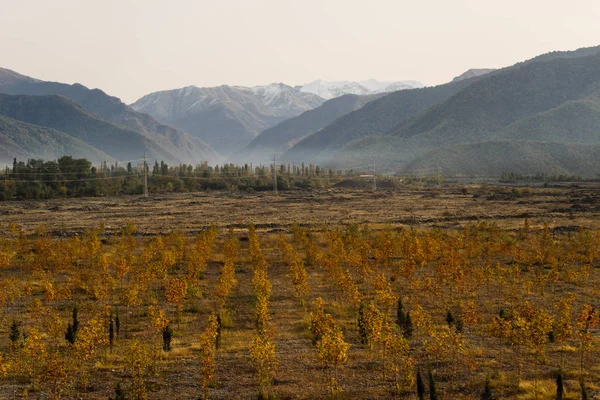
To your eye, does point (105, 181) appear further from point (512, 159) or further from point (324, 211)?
point (512, 159)

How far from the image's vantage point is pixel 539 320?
56.1ft

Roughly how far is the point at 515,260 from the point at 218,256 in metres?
23.3

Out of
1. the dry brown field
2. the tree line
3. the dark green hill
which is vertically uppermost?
the dark green hill

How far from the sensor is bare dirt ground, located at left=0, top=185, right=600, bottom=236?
63.9 m

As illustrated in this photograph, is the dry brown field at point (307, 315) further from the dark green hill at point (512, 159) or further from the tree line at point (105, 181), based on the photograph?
the dark green hill at point (512, 159)

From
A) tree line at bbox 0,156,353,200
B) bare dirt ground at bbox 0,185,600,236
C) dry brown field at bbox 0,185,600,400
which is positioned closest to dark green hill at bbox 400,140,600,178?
tree line at bbox 0,156,353,200

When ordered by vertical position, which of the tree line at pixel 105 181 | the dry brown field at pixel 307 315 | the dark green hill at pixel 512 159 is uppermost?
the dark green hill at pixel 512 159

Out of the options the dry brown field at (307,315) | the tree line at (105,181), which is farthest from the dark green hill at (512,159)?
the dry brown field at (307,315)

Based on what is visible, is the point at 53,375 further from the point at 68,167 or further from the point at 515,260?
the point at 68,167

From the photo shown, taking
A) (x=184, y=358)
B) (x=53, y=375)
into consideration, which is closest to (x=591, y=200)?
(x=184, y=358)

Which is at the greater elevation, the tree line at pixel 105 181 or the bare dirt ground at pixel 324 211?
the tree line at pixel 105 181

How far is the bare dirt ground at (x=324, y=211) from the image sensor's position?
63875 mm

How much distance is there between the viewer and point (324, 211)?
8131 centimetres

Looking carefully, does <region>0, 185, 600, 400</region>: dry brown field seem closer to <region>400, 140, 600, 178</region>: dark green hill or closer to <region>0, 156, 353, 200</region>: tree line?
<region>0, 156, 353, 200</region>: tree line
